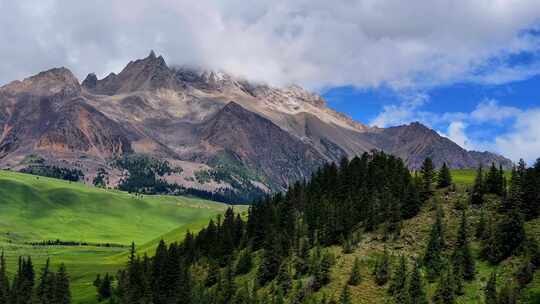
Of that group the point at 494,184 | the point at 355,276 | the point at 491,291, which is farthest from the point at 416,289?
the point at 494,184

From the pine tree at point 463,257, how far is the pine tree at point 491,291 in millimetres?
7464

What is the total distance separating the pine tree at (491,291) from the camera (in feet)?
320

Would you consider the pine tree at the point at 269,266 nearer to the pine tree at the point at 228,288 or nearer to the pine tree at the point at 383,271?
the pine tree at the point at 228,288

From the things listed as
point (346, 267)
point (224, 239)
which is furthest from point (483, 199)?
point (224, 239)

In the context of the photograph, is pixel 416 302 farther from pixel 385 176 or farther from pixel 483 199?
pixel 385 176

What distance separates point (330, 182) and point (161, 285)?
55766mm

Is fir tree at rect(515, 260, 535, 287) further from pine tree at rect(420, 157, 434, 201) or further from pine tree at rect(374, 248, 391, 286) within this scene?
pine tree at rect(420, 157, 434, 201)

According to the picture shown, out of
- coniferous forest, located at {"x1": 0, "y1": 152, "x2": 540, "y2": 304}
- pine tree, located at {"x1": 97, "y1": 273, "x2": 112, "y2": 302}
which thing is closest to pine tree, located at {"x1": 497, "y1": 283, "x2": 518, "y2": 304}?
coniferous forest, located at {"x1": 0, "y1": 152, "x2": 540, "y2": 304}

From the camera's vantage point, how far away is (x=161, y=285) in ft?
494

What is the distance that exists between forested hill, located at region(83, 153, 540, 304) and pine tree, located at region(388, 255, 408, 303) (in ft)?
0.65

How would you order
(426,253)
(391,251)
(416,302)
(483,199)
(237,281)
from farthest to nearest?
(237,281) → (483,199) → (391,251) → (426,253) → (416,302)

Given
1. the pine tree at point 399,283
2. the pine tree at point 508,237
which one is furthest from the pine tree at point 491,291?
the pine tree at point 399,283

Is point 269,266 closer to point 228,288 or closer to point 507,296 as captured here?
point 228,288

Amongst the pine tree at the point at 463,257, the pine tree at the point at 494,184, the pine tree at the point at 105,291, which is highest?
the pine tree at the point at 494,184
